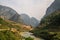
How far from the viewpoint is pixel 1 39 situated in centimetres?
6812

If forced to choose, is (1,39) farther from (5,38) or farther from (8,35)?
(8,35)

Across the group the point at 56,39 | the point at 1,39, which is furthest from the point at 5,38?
the point at 56,39

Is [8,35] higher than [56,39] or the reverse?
the reverse

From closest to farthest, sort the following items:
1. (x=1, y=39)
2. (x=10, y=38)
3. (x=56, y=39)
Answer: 1. (x=1, y=39)
2. (x=10, y=38)
3. (x=56, y=39)

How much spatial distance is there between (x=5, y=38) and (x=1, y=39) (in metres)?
3.98

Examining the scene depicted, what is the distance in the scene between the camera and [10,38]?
76438 mm

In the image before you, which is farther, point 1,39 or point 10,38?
point 10,38

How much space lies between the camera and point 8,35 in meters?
77.4

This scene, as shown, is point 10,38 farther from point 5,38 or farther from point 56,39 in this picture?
point 56,39

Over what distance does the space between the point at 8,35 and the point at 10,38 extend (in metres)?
1.73

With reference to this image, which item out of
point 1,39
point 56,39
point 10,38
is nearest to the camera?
point 1,39

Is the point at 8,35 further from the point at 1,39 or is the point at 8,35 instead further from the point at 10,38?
the point at 1,39

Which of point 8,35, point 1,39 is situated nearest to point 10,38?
point 8,35

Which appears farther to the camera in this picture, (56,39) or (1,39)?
(56,39)
